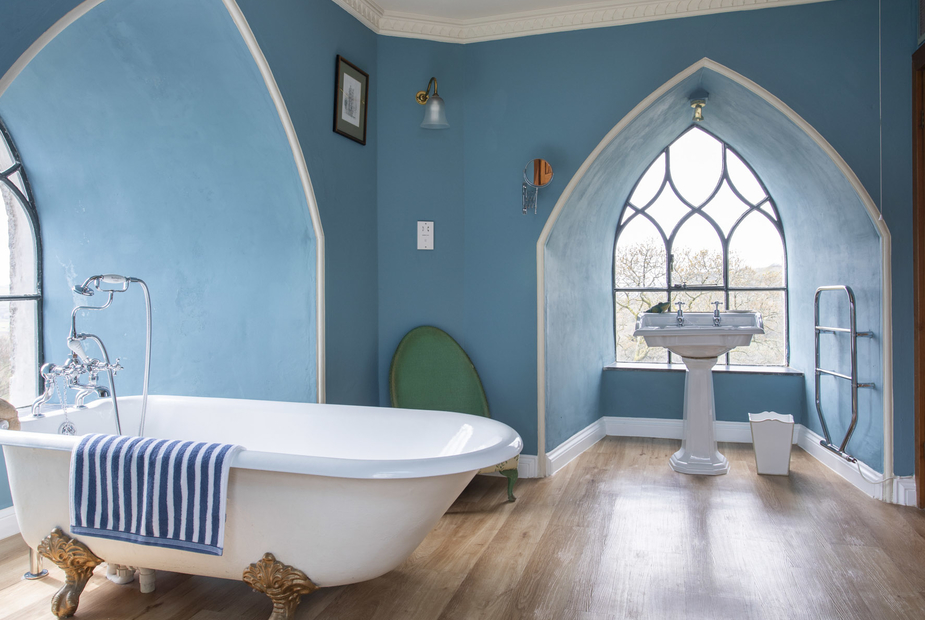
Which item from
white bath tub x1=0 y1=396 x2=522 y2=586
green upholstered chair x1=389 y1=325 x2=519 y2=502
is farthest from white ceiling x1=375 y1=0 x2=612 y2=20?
white bath tub x1=0 y1=396 x2=522 y2=586

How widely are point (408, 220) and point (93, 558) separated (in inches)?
83.8

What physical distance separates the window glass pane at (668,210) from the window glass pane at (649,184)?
6cm

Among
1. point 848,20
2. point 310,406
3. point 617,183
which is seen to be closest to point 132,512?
point 310,406

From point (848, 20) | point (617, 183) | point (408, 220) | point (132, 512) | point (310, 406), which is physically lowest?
point (132, 512)

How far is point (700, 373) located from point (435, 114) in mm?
2120

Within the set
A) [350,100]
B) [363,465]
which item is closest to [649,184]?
[350,100]

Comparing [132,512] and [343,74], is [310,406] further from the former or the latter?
[343,74]

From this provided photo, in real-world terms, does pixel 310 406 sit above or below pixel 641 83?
below

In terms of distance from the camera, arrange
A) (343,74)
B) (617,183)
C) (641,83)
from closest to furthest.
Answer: (343,74) → (641,83) → (617,183)

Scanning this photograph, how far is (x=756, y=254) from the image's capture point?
14.5 feet

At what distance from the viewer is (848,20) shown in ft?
9.97

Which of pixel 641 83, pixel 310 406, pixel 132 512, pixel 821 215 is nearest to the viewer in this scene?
pixel 132 512

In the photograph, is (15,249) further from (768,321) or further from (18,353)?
(768,321)

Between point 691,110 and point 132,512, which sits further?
point 691,110
